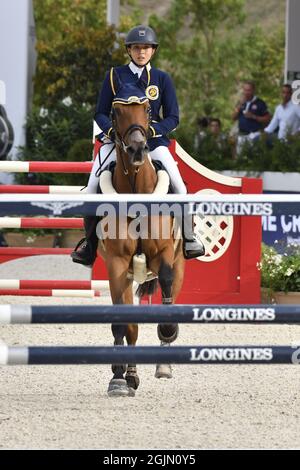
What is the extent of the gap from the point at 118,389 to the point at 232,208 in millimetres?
1738

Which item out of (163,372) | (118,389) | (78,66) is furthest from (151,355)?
(78,66)

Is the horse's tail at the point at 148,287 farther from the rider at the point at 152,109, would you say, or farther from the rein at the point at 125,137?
the rein at the point at 125,137

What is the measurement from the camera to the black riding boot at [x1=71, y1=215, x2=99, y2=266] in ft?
26.2

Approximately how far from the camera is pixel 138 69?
816 centimetres

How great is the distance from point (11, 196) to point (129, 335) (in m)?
2.04

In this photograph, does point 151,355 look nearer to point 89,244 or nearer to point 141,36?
point 89,244

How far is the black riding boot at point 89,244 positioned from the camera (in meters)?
7.99

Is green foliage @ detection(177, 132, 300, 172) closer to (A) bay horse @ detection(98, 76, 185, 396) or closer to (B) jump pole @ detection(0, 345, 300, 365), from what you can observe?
(A) bay horse @ detection(98, 76, 185, 396)

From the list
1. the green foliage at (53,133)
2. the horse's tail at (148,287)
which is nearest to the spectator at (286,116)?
the green foliage at (53,133)

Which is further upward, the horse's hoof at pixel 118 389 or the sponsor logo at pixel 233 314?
the sponsor logo at pixel 233 314

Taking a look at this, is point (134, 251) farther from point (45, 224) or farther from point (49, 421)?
point (45, 224)

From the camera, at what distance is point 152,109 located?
8.21 meters
